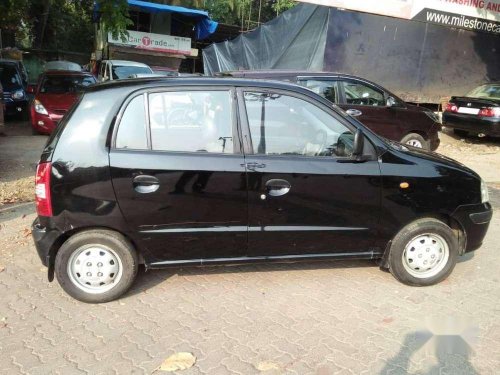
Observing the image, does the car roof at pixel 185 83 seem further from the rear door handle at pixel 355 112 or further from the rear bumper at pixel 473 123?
the rear bumper at pixel 473 123

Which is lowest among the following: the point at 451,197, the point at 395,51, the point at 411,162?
the point at 451,197

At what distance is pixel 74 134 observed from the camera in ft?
11.1

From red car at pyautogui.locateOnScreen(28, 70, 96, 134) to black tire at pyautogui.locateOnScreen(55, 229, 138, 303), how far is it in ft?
25.1

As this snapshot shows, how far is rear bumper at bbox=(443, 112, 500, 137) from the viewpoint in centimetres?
1079

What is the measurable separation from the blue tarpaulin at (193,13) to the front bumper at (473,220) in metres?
19.3

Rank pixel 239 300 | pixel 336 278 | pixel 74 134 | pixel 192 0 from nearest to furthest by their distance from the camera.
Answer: pixel 74 134, pixel 239 300, pixel 336 278, pixel 192 0

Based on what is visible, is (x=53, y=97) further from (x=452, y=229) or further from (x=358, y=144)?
(x=452, y=229)

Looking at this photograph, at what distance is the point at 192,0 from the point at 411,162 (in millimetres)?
23156

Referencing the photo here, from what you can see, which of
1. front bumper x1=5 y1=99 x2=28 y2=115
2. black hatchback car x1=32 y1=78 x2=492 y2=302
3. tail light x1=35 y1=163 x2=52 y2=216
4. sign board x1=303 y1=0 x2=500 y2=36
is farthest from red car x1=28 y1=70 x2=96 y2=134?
black hatchback car x1=32 y1=78 x2=492 y2=302

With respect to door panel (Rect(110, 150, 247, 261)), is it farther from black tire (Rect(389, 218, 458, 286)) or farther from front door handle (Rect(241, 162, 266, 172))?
black tire (Rect(389, 218, 458, 286))

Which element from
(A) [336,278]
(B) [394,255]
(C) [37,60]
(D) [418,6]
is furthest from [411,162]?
(C) [37,60]

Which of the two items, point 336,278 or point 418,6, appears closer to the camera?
point 336,278

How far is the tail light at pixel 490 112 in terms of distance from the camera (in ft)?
35.1

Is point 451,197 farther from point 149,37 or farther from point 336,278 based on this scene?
point 149,37
